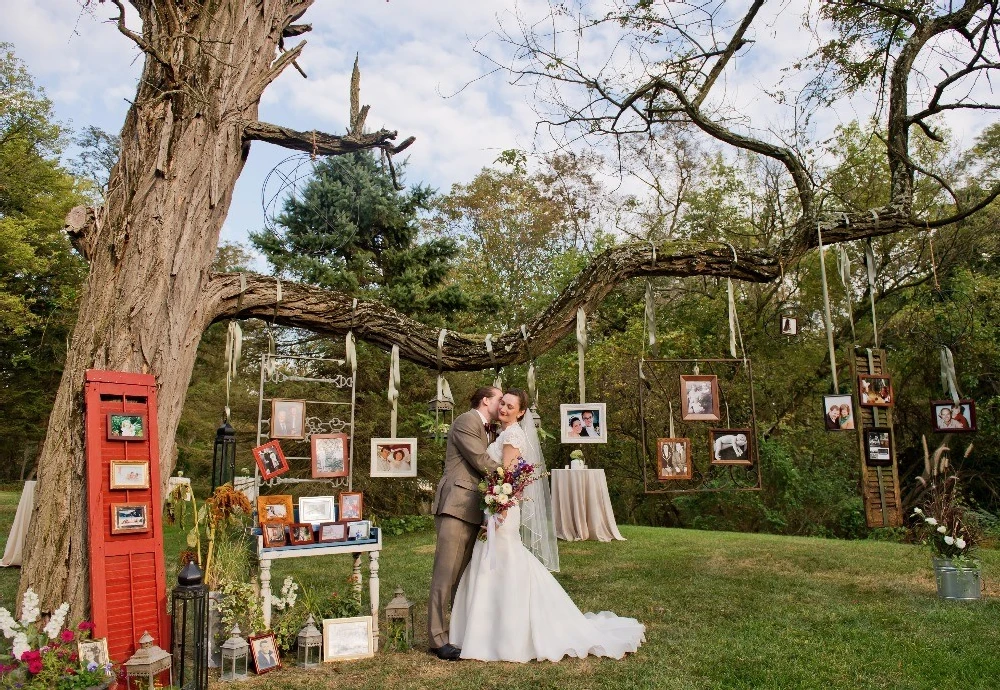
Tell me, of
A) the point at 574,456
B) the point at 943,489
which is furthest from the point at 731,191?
the point at 943,489

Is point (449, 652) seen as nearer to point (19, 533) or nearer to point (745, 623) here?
point (745, 623)

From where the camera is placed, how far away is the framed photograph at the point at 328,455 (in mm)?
6273

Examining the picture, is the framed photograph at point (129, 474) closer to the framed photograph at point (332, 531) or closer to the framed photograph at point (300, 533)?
the framed photograph at point (300, 533)

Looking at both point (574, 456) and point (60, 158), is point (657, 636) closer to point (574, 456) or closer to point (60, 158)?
point (574, 456)

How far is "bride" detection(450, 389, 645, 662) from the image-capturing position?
206 inches

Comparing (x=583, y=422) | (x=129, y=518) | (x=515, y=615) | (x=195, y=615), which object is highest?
(x=583, y=422)

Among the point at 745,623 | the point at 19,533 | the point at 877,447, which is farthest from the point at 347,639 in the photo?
the point at 19,533

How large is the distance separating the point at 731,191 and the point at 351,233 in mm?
9404

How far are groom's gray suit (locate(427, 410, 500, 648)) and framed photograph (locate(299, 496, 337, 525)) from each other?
833mm

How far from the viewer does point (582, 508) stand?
11375mm

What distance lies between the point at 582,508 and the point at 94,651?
797 cm

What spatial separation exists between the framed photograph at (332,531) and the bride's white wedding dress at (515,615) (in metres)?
0.99

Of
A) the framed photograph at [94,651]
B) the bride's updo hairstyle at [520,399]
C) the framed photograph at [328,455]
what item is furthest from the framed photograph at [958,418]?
the framed photograph at [94,651]

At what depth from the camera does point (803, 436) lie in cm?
1625
